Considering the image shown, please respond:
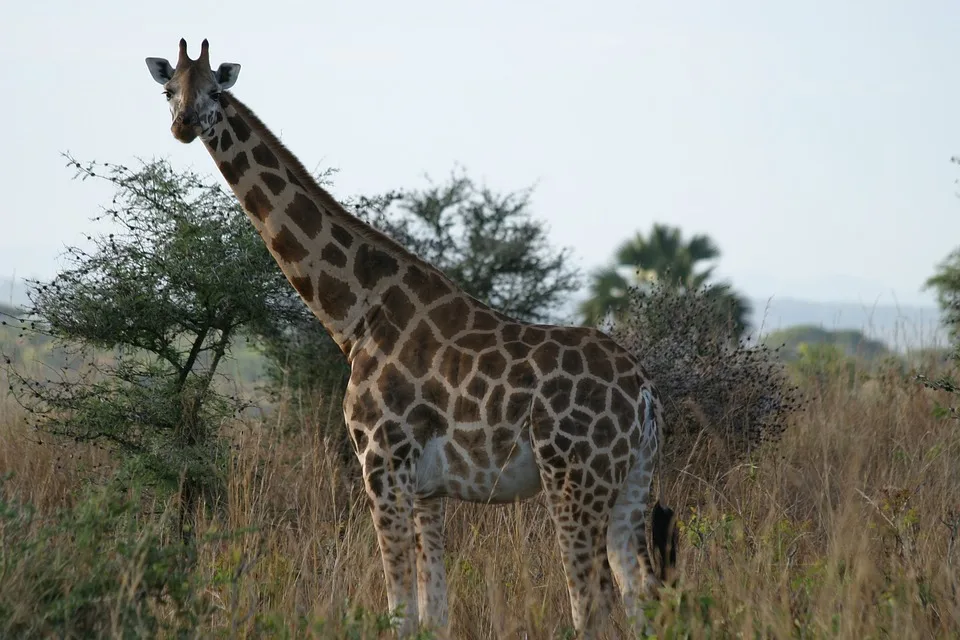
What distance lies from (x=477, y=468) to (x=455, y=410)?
313mm

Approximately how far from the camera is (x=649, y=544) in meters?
6.04

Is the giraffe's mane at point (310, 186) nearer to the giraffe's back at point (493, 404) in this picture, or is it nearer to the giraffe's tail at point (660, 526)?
the giraffe's back at point (493, 404)

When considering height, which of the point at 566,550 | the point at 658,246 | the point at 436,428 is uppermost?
the point at 658,246

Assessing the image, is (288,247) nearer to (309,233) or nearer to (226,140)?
(309,233)

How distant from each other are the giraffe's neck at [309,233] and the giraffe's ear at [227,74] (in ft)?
0.21

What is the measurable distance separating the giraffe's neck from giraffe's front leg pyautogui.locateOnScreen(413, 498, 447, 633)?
0.97 meters

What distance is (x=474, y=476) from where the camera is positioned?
595 cm

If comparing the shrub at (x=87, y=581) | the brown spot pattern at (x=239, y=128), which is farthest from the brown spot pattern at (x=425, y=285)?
the shrub at (x=87, y=581)

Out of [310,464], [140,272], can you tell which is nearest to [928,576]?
[310,464]

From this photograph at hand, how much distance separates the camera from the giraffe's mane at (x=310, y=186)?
21.8 ft

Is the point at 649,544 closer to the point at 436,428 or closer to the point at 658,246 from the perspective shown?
the point at 436,428

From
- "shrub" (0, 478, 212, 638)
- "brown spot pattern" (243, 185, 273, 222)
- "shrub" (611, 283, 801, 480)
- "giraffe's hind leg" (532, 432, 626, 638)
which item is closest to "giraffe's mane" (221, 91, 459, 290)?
"brown spot pattern" (243, 185, 273, 222)

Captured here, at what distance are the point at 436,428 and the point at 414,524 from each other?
631 millimetres

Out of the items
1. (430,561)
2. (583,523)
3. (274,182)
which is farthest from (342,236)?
(583,523)
